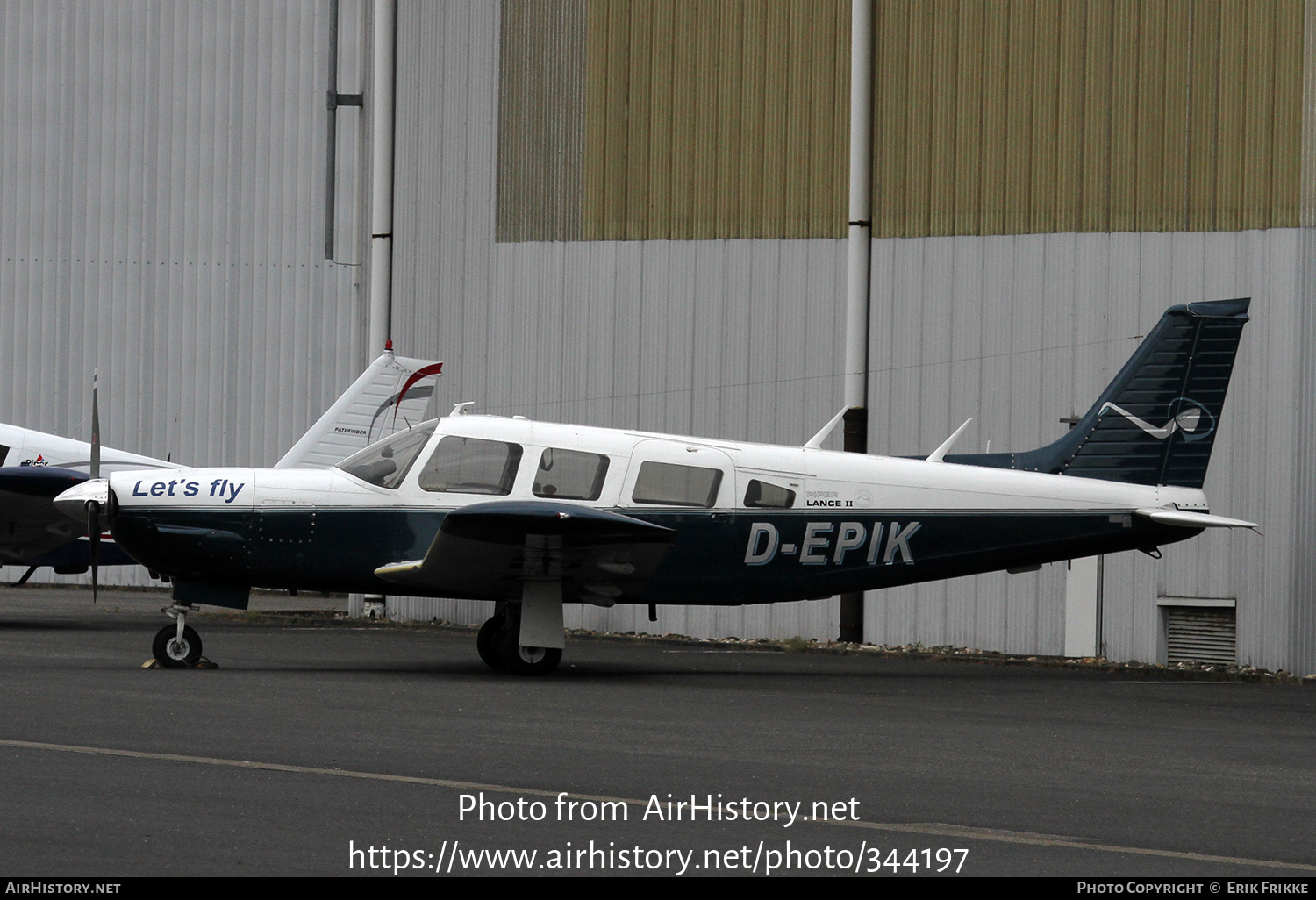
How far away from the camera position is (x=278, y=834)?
20.4ft

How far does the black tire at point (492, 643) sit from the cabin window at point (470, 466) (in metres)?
1.24

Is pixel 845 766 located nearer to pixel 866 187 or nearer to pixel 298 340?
pixel 866 187

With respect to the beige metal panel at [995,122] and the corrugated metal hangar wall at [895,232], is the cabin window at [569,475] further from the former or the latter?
the beige metal panel at [995,122]

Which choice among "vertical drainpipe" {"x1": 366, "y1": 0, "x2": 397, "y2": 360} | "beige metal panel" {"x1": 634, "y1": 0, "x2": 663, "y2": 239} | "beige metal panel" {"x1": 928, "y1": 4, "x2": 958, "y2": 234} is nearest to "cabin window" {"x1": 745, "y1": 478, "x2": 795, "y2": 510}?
"beige metal panel" {"x1": 928, "y1": 4, "x2": 958, "y2": 234}

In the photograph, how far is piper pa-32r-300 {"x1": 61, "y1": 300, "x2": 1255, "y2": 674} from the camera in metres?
13.1

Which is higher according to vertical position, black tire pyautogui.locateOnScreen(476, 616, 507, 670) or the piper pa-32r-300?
the piper pa-32r-300

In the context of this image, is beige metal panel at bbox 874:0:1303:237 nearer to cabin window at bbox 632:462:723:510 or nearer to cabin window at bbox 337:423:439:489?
cabin window at bbox 632:462:723:510

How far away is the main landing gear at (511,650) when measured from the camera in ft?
43.8

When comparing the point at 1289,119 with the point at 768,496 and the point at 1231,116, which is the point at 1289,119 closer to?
the point at 1231,116

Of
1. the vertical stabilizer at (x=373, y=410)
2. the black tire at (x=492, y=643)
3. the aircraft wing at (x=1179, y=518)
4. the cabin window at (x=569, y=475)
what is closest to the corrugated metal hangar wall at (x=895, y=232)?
the vertical stabilizer at (x=373, y=410)

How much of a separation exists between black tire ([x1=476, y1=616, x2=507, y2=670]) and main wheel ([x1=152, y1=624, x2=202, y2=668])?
7.84ft

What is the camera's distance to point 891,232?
18391 mm

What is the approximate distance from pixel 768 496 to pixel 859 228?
5.71 metres

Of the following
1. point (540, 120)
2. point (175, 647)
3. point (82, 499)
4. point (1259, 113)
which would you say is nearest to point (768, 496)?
point (175, 647)
